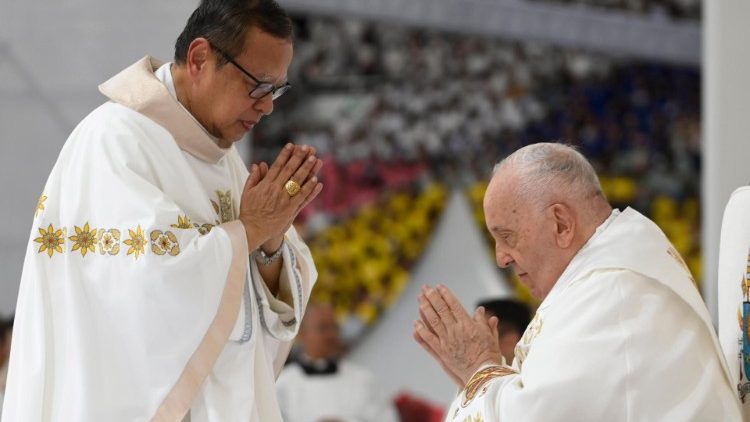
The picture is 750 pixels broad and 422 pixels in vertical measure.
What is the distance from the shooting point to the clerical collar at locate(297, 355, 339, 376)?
25.0 feet

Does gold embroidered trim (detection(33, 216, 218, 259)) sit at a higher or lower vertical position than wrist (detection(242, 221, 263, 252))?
higher

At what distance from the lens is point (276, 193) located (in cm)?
299

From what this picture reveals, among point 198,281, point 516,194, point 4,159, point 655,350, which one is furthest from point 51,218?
point 4,159

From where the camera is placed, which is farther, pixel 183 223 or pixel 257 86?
pixel 257 86

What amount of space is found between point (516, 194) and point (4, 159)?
3427mm

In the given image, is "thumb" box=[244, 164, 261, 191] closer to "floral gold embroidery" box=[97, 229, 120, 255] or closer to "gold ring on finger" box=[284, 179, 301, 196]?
"gold ring on finger" box=[284, 179, 301, 196]

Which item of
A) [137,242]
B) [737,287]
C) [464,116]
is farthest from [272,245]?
[464,116]

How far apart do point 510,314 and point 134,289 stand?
7.65ft

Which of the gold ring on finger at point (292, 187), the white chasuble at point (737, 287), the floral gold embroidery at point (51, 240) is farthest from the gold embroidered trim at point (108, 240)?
the white chasuble at point (737, 287)

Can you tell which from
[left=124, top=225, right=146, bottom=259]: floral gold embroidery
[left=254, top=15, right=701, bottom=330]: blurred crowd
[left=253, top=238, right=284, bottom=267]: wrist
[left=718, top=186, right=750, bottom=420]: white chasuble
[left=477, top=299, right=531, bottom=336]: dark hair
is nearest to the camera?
[left=124, top=225, right=146, bottom=259]: floral gold embroidery

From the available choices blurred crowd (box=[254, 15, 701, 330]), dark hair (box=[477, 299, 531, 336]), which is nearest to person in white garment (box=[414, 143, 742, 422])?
dark hair (box=[477, 299, 531, 336])

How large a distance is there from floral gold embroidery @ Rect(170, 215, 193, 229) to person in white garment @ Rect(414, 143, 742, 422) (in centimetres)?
58

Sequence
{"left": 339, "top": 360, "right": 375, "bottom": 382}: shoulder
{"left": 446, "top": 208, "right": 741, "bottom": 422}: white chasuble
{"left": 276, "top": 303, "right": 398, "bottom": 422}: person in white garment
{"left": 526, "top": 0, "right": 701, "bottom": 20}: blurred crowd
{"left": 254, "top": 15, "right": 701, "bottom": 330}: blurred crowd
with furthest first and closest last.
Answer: {"left": 526, "top": 0, "right": 701, "bottom": 20}: blurred crowd, {"left": 254, "top": 15, "right": 701, "bottom": 330}: blurred crowd, {"left": 339, "top": 360, "right": 375, "bottom": 382}: shoulder, {"left": 276, "top": 303, "right": 398, "bottom": 422}: person in white garment, {"left": 446, "top": 208, "right": 741, "bottom": 422}: white chasuble

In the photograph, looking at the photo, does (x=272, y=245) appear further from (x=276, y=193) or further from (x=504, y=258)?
(x=504, y=258)
